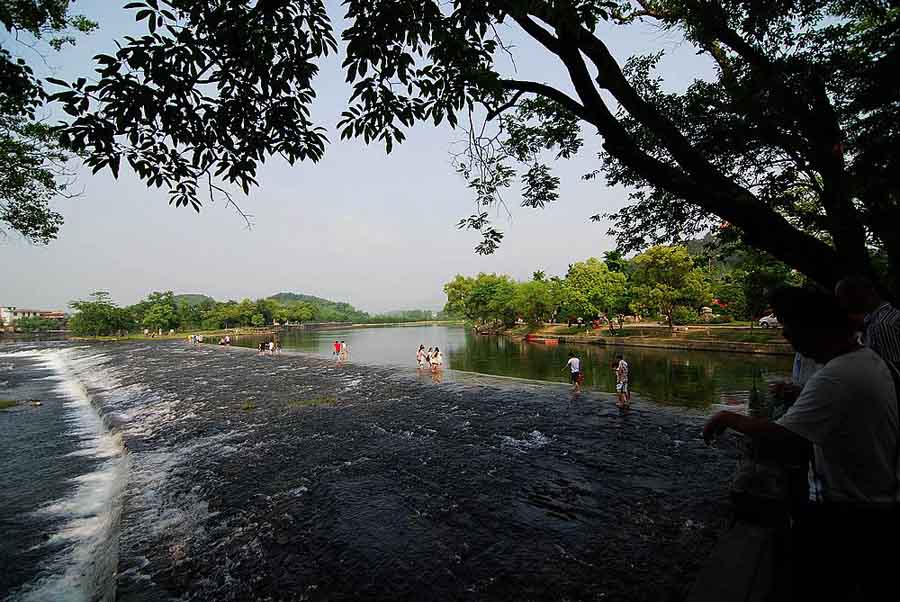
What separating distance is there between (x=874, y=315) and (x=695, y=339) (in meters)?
35.4

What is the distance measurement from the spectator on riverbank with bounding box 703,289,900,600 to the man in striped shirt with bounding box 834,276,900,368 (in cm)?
197

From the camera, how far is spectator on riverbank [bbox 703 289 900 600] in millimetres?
1782

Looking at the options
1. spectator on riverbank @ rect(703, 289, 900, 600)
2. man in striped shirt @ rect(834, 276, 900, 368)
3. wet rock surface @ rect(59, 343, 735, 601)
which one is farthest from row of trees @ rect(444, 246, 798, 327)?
spectator on riverbank @ rect(703, 289, 900, 600)

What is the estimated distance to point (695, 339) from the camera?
115 ft

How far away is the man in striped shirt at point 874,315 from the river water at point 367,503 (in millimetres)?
3173

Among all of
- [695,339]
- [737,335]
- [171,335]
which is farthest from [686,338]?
→ [171,335]

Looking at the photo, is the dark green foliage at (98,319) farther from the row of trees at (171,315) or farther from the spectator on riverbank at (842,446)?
the spectator on riverbank at (842,446)

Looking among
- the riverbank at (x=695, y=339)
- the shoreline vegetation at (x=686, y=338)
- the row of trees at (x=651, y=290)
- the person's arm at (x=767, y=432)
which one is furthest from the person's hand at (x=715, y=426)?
the riverbank at (x=695, y=339)

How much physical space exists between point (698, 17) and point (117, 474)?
1407cm

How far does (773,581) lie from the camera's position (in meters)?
2.41

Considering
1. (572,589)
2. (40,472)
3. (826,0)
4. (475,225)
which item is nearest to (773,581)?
(572,589)

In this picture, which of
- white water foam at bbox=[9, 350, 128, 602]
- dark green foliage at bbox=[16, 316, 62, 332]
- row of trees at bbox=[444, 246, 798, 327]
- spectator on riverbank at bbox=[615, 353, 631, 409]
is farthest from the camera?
dark green foliage at bbox=[16, 316, 62, 332]

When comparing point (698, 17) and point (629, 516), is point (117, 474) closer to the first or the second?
point (629, 516)

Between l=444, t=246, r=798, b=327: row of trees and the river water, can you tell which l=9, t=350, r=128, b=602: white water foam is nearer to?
the river water
